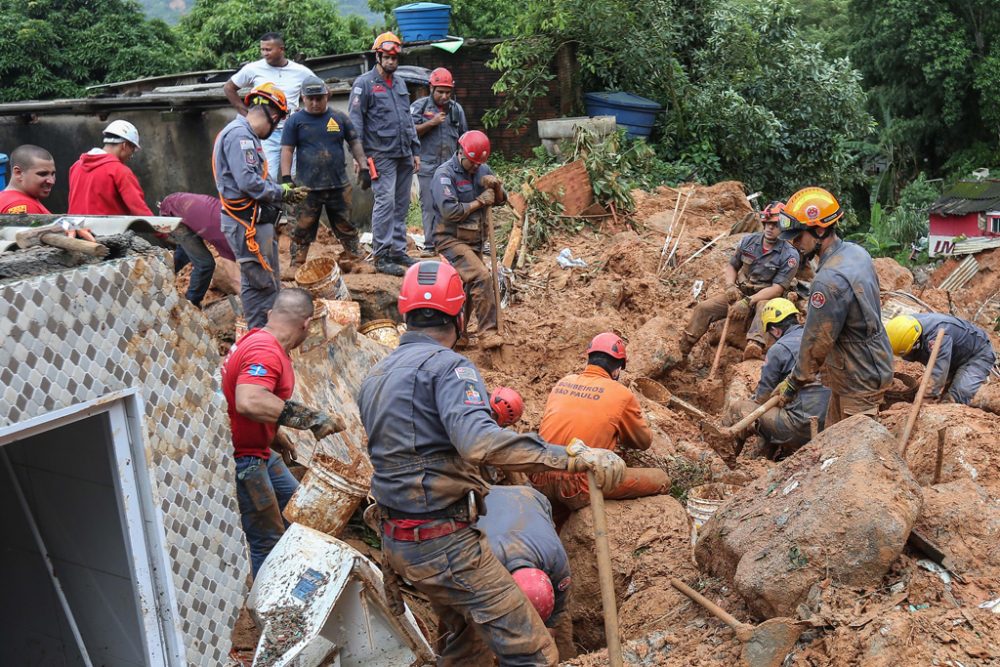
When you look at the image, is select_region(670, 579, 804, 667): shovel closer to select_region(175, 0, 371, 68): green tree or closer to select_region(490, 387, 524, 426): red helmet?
select_region(490, 387, 524, 426): red helmet

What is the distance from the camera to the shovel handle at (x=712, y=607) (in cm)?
416

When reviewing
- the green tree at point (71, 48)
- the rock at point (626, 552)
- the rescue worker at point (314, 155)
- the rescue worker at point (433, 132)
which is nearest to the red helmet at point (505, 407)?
the rock at point (626, 552)

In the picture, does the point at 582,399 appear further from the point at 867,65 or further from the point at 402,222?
the point at 867,65

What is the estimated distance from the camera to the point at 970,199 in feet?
64.2

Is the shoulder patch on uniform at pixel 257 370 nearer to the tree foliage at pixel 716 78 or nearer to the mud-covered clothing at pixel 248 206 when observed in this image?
the mud-covered clothing at pixel 248 206

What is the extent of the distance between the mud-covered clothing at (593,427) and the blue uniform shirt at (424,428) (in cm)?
185

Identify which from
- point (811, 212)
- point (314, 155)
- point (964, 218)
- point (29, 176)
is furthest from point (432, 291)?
point (964, 218)

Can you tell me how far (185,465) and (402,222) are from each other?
583cm

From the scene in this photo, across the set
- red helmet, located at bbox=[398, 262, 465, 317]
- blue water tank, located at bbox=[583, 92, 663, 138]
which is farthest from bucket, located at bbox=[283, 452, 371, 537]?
blue water tank, located at bbox=[583, 92, 663, 138]

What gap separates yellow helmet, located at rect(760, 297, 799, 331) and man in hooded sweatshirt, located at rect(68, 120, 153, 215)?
205 inches

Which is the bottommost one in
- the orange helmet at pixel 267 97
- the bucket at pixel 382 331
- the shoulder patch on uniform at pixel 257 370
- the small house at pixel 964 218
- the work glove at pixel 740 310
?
the small house at pixel 964 218

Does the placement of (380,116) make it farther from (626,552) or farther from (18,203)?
(626,552)

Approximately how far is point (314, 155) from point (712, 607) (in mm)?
5954

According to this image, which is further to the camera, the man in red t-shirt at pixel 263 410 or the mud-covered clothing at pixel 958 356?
the mud-covered clothing at pixel 958 356
